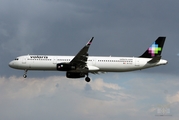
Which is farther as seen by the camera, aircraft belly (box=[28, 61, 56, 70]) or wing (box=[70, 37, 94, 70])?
aircraft belly (box=[28, 61, 56, 70])

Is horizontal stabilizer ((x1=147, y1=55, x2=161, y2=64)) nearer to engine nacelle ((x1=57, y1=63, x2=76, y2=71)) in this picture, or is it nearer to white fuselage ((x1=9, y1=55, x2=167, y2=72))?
white fuselage ((x1=9, y1=55, x2=167, y2=72))

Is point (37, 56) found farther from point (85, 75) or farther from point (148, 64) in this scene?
point (148, 64)

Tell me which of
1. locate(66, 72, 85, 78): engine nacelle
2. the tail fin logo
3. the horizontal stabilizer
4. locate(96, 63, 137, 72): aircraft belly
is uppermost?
the tail fin logo

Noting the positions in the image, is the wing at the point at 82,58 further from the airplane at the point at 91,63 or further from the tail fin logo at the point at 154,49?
the tail fin logo at the point at 154,49

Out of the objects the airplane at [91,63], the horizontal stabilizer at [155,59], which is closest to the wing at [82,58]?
the airplane at [91,63]

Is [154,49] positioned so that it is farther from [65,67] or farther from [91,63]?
[65,67]

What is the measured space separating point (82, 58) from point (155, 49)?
19864 mm

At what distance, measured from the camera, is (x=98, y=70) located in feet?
289

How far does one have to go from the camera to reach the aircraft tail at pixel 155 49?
90875 mm

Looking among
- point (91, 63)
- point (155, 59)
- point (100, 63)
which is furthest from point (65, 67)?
point (155, 59)

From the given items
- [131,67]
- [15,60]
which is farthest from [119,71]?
[15,60]

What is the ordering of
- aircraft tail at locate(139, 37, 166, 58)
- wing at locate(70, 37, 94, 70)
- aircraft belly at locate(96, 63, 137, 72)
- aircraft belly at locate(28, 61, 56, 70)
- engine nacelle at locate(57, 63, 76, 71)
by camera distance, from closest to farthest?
1. wing at locate(70, 37, 94, 70)
2. engine nacelle at locate(57, 63, 76, 71)
3. aircraft belly at locate(96, 63, 137, 72)
4. aircraft belly at locate(28, 61, 56, 70)
5. aircraft tail at locate(139, 37, 166, 58)

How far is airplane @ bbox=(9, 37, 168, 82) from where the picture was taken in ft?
282

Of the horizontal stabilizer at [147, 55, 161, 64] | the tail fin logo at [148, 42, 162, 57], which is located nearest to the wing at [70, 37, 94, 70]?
the horizontal stabilizer at [147, 55, 161, 64]
